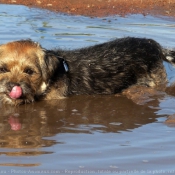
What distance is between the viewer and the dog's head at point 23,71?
680 centimetres

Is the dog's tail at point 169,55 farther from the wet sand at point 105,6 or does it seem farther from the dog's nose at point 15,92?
the wet sand at point 105,6

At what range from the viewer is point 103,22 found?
1334 cm

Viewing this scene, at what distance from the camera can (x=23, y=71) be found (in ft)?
22.6

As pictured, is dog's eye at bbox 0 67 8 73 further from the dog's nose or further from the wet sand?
the wet sand

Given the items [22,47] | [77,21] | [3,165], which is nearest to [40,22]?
[77,21]

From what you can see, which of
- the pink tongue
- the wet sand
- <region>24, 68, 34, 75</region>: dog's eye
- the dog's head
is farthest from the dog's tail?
the wet sand

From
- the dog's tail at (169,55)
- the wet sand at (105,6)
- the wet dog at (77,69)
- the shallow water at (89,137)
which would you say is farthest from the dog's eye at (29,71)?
the wet sand at (105,6)

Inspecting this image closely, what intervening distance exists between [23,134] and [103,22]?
26.0 ft

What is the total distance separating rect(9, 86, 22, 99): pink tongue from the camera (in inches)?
266

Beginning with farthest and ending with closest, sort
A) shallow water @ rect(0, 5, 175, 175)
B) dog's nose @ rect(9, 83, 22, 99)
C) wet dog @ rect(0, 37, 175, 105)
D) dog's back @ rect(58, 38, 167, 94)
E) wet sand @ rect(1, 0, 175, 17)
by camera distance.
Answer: wet sand @ rect(1, 0, 175, 17) < dog's back @ rect(58, 38, 167, 94) < wet dog @ rect(0, 37, 175, 105) < dog's nose @ rect(9, 83, 22, 99) < shallow water @ rect(0, 5, 175, 175)

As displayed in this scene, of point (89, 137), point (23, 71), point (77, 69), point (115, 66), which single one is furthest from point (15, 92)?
point (115, 66)

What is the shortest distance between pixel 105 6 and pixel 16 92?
9474mm

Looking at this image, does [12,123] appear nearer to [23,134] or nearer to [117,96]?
[23,134]

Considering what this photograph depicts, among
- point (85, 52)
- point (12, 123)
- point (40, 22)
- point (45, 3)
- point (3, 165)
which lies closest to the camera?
point (3, 165)
